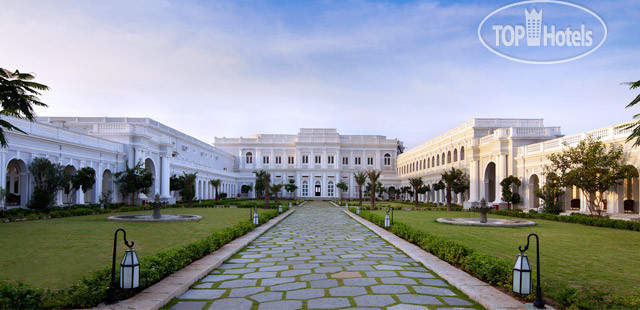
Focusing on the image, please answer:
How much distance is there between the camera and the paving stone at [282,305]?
4.97 metres

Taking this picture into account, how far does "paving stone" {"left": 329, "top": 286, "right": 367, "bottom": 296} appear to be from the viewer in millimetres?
5593

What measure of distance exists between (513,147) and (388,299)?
26648 mm

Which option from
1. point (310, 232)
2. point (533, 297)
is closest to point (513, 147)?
point (310, 232)

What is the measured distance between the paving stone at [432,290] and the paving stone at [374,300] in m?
0.64

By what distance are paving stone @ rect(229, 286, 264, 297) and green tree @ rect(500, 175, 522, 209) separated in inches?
981

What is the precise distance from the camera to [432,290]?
19.4ft

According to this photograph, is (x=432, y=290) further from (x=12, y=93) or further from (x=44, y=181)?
(x=44, y=181)

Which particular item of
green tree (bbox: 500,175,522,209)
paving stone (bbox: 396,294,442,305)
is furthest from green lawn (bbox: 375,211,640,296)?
green tree (bbox: 500,175,522,209)

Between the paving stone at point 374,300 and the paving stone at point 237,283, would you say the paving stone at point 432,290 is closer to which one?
the paving stone at point 374,300

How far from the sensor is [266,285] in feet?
20.1

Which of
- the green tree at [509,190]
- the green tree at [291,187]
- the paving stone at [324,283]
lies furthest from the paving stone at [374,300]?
the green tree at [291,187]

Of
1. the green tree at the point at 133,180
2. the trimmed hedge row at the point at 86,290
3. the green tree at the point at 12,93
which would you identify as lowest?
the trimmed hedge row at the point at 86,290

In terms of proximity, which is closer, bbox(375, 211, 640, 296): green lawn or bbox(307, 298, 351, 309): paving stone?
bbox(307, 298, 351, 309): paving stone

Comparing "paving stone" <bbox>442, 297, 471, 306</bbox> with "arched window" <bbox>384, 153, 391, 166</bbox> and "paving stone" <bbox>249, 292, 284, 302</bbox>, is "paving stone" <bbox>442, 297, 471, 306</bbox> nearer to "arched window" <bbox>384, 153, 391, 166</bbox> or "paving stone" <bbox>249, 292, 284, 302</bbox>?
"paving stone" <bbox>249, 292, 284, 302</bbox>
